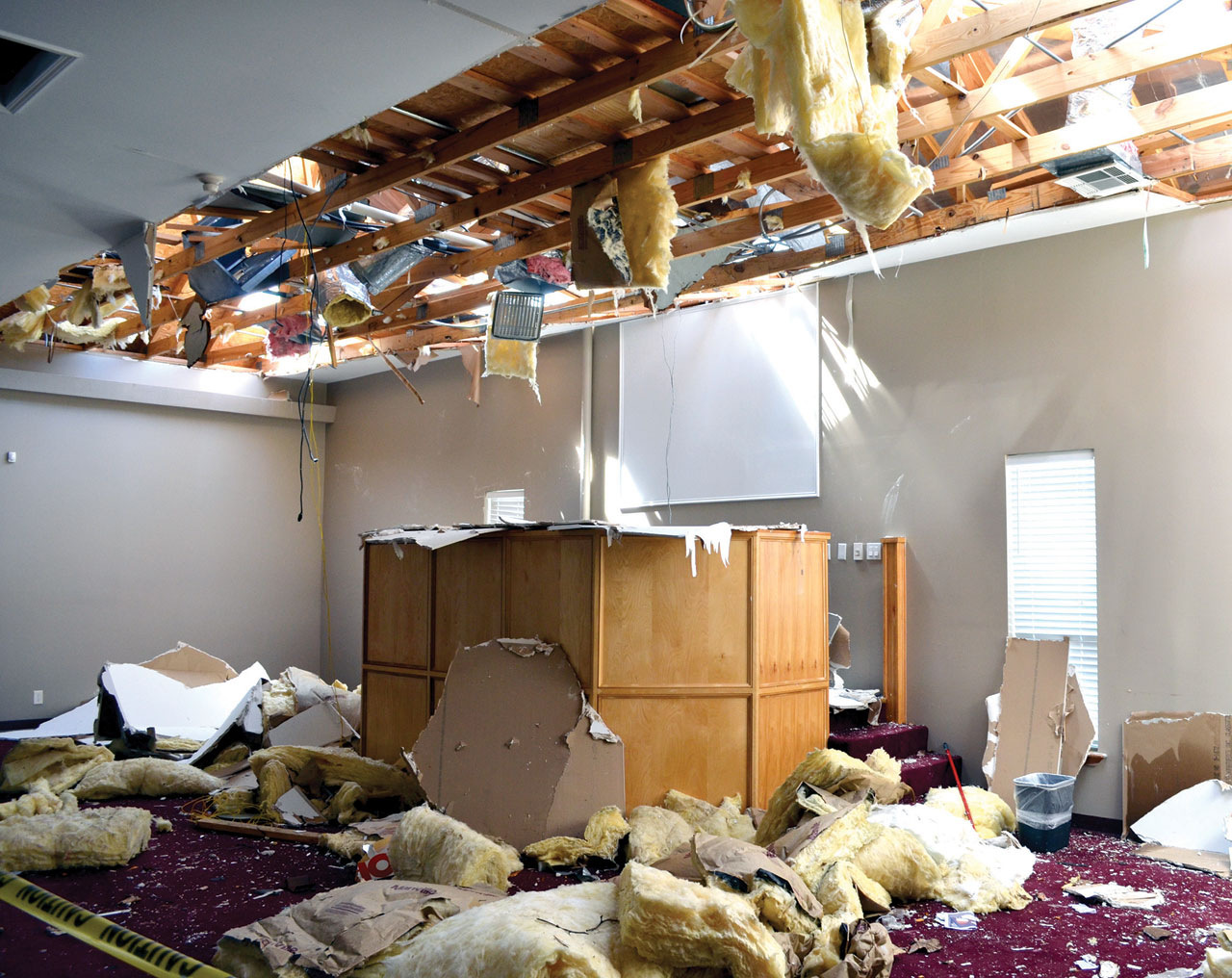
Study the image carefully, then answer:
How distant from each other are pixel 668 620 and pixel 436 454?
5.83m

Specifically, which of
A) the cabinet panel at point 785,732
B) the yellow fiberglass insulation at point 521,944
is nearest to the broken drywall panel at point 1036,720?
the cabinet panel at point 785,732

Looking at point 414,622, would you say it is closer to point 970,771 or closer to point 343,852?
point 343,852

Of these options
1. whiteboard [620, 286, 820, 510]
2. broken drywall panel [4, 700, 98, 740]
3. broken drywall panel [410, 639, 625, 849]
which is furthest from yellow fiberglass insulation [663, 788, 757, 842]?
broken drywall panel [4, 700, 98, 740]

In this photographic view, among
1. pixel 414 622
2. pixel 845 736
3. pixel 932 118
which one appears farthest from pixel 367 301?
pixel 845 736

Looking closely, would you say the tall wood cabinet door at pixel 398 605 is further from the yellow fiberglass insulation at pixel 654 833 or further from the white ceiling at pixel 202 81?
the white ceiling at pixel 202 81

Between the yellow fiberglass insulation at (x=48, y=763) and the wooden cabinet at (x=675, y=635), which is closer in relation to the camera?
the wooden cabinet at (x=675, y=635)

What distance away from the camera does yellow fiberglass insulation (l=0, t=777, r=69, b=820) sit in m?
5.71

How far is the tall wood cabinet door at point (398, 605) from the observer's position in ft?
21.5

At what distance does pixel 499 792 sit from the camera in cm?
550

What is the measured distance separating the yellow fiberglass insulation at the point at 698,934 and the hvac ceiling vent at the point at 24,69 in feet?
10.7

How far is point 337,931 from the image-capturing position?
3.62 m

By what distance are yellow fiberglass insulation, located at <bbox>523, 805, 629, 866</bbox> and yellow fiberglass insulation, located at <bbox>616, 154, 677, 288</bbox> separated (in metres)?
2.87

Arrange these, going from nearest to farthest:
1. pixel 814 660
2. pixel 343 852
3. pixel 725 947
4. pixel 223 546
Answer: pixel 725 947 → pixel 343 852 → pixel 814 660 → pixel 223 546

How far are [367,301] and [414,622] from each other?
2.23m
